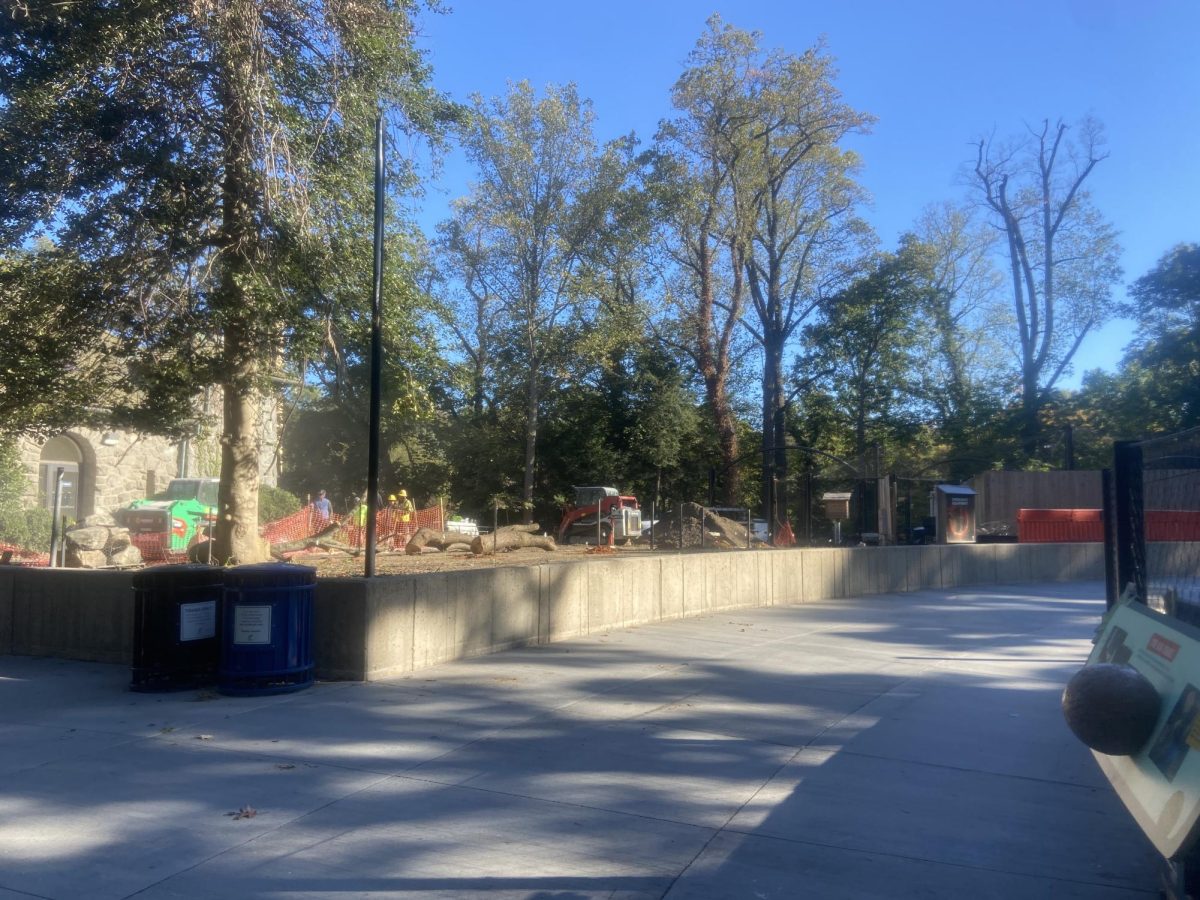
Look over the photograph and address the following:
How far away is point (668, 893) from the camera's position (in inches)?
189

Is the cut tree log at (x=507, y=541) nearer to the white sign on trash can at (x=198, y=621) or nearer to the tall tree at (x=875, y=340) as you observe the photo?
the white sign on trash can at (x=198, y=621)

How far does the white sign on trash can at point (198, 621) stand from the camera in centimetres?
912

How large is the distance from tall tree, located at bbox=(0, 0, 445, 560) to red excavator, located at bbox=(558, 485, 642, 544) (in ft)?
53.5

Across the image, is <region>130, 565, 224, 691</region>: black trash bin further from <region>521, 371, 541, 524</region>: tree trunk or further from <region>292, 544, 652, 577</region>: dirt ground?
<region>521, 371, 541, 524</region>: tree trunk

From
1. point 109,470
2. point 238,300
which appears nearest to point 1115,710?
point 238,300

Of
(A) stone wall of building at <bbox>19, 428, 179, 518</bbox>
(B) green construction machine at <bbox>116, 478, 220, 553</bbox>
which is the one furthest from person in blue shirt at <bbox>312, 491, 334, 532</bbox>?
(A) stone wall of building at <bbox>19, 428, 179, 518</bbox>

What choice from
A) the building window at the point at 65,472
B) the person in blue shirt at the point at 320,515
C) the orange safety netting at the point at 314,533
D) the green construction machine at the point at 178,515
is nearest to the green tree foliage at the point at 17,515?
the building window at the point at 65,472

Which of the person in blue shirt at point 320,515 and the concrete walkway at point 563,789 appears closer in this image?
the concrete walkway at point 563,789

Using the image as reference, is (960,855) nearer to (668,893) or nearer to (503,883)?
(668,893)

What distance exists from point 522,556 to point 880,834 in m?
13.3

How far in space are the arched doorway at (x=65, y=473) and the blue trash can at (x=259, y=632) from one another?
2183cm

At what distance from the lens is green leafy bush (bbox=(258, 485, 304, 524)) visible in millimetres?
32438

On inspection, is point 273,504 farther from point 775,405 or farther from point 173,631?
point 173,631

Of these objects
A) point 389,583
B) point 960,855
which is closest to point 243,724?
point 389,583
